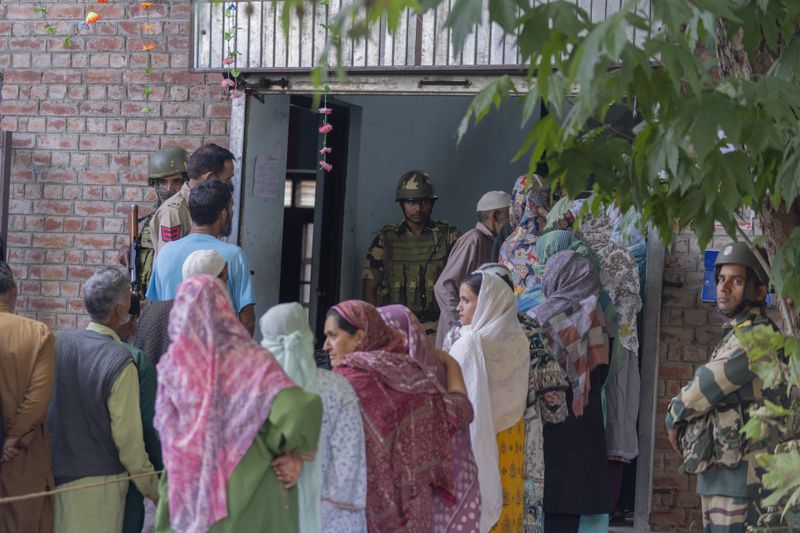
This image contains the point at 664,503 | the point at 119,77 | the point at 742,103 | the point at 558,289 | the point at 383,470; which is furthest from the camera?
the point at 119,77

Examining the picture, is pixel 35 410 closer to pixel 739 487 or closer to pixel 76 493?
pixel 76 493

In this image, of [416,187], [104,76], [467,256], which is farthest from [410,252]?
[104,76]

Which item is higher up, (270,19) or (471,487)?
(270,19)

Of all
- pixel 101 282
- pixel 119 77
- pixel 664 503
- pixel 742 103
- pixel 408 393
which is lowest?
pixel 664 503

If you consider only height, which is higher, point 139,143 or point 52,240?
point 139,143

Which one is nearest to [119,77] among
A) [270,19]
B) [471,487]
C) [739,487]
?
[270,19]

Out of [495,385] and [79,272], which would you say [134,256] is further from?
[495,385]

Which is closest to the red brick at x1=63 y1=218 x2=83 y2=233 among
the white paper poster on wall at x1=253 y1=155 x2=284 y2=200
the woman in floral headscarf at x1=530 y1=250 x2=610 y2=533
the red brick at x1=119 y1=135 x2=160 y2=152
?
the red brick at x1=119 y1=135 x2=160 y2=152

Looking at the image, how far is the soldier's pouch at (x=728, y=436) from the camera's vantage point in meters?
5.19

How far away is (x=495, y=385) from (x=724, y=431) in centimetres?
104

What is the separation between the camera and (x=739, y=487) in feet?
17.0

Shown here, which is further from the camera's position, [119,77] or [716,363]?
[119,77]

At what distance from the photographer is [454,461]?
514 centimetres

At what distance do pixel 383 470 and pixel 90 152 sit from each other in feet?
13.7
